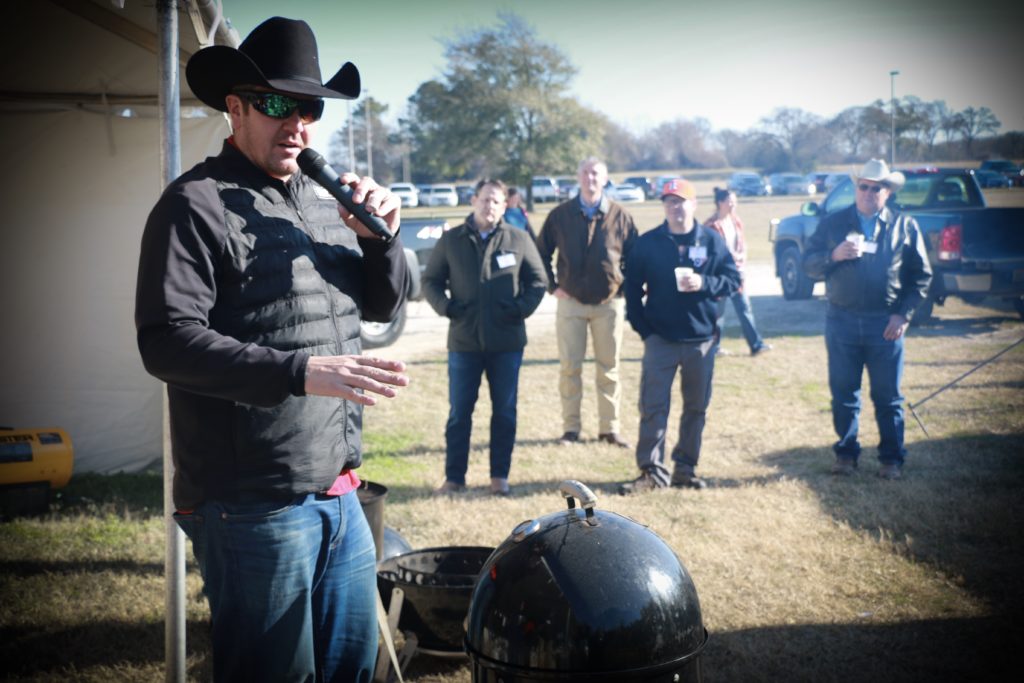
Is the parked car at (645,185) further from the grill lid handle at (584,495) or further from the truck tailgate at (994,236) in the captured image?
the grill lid handle at (584,495)

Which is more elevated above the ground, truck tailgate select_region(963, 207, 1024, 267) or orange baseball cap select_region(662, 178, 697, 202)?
orange baseball cap select_region(662, 178, 697, 202)

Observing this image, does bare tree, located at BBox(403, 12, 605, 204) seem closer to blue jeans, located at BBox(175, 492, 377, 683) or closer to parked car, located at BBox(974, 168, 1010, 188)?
parked car, located at BBox(974, 168, 1010, 188)

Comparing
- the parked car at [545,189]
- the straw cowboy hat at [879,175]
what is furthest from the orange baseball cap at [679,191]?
the parked car at [545,189]

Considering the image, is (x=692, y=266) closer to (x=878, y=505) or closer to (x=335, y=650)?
(x=878, y=505)

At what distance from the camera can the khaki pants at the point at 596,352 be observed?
339 inches

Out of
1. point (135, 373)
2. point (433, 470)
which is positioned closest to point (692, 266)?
point (433, 470)

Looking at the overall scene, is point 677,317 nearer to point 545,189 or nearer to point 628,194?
point 628,194

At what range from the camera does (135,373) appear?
24.6 feet

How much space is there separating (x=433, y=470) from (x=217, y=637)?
524 centimetres

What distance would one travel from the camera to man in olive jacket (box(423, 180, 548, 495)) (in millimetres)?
6969

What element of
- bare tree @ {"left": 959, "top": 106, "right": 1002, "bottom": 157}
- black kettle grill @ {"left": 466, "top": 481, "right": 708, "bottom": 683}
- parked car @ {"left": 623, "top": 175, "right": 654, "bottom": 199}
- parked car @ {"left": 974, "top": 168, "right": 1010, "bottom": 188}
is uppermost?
parked car @ {"left": 623, "top": 175, "right": 654, "bottom": 199}

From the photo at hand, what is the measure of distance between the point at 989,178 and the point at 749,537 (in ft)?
38.0

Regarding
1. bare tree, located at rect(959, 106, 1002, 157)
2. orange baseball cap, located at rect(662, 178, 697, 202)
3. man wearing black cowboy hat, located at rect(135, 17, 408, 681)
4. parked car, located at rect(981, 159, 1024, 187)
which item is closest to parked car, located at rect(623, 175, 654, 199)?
bare tree, located at rect(959, 106, 1002, 157)

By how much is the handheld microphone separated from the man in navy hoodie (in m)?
4.40
